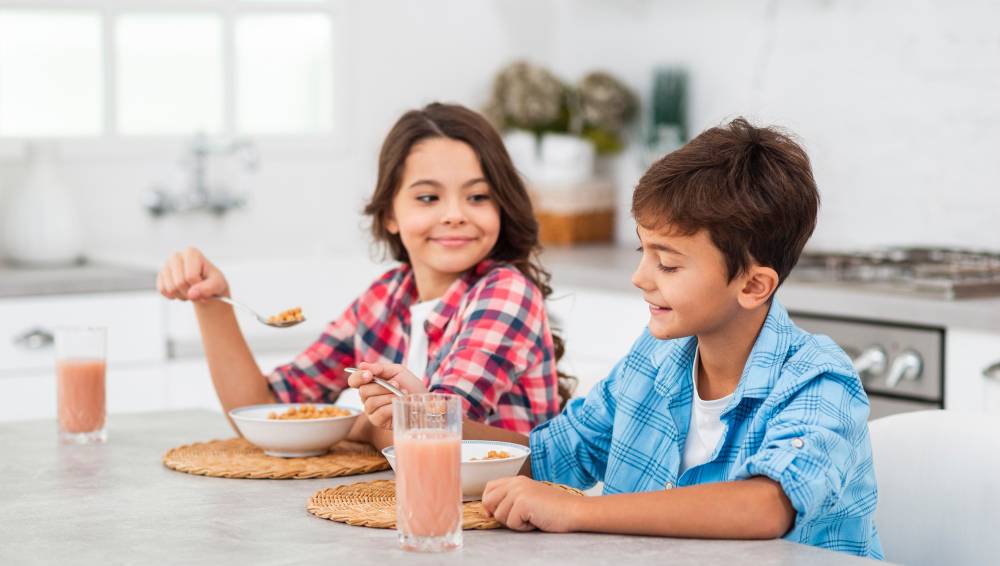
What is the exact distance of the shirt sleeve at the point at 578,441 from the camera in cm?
171

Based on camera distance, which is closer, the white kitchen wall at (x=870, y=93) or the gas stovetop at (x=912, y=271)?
the gas stovetop at (x=912, y=271)

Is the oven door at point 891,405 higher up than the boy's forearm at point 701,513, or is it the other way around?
the boy's forearm at point 701,513

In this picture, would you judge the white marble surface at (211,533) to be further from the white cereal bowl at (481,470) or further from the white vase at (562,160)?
the white vase at (562,160)

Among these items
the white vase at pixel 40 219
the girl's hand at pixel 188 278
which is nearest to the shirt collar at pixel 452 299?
the girl's hand at pixel 188 278

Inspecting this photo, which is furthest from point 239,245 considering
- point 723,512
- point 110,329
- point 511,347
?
point 723,512

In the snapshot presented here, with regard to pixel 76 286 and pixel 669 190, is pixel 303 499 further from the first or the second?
pixel 76 286

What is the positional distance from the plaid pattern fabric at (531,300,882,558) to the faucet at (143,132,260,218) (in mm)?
2354

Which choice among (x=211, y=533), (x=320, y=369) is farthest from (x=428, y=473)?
(x=320, y=369)

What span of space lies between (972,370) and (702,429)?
1183mm

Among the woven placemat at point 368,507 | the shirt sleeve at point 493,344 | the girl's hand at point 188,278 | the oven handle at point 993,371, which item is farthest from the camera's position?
the oven handle at point 993,371

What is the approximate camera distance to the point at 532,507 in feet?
4.38

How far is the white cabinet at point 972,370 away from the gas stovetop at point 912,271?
0.10 m

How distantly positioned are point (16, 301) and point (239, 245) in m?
0.98

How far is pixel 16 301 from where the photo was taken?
3105mm
